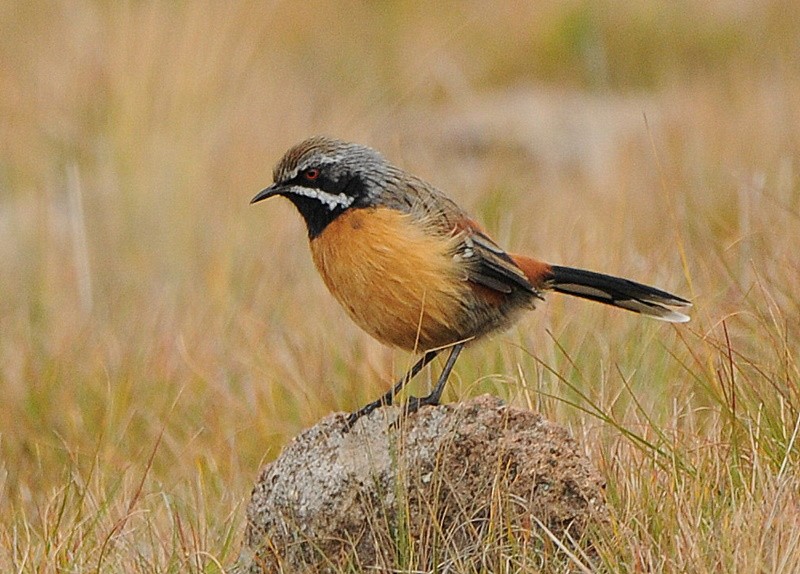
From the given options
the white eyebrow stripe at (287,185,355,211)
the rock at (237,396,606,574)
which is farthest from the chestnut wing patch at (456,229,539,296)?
the rock at (237,396,606,574)

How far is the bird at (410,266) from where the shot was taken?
5.93 metres

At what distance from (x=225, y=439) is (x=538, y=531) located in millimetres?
2442

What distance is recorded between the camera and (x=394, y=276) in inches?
233

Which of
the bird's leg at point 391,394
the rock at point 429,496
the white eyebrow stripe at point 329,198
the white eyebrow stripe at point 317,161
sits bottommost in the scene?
the rock at point 429,496

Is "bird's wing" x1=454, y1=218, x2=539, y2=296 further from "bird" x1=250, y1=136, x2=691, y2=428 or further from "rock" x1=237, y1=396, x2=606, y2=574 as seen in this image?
"rock" x1=237, y1=396, x2=606, y2=574

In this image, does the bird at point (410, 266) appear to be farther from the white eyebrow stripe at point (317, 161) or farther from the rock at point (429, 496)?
the rock at point (429, 496)

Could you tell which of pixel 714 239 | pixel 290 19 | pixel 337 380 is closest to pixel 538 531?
pixel 337 380

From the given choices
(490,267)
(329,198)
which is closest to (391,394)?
(490,267)

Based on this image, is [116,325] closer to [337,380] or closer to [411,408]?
Result: [337,380]

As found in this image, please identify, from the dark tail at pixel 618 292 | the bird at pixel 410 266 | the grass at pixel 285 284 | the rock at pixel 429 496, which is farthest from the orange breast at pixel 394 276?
the rock at pixel 429 496

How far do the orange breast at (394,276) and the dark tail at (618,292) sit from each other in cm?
53

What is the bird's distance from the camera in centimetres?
593

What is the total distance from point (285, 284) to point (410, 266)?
329cm

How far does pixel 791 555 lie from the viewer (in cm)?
452
